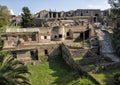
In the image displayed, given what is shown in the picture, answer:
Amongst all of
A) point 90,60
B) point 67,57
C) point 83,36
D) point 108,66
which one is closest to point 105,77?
point 108,66

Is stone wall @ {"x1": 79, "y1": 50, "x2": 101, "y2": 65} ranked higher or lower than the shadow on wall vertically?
lower

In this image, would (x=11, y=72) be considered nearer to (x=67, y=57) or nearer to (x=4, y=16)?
(x=67, y=57)

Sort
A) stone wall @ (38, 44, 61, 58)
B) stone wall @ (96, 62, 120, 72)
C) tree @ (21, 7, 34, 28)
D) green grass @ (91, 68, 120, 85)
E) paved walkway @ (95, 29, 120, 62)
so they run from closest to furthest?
1. green grass @ (91, 68, 120, 85)
2. stone wall @ (96, 62, 120, 72)
3. paved walkway @ (95, 29, 120, 62)
4. stone wall @ (38, 44, 61, 58)
5. tree @ (21, 7, 34, 28)

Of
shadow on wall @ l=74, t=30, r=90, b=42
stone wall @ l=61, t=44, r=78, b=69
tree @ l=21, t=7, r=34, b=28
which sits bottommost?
stone wall @ l=61, t=44, r=78, b=69

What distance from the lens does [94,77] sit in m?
29.4

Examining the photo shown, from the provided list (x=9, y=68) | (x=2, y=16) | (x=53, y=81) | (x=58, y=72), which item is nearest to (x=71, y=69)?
(x=58, y=72)

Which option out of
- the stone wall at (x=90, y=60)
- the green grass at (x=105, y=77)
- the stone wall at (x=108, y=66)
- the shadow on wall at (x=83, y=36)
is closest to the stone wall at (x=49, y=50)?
the shadow on wall at (x=83, y=36)

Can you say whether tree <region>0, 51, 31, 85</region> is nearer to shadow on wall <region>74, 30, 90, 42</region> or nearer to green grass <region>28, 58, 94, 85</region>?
green grass <region>28, 58, 94, 85</region>

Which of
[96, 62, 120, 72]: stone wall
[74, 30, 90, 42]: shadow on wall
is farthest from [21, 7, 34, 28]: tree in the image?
[96, 62, 120, 72]: stone wall

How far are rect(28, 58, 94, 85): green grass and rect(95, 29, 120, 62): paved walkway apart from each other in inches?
237

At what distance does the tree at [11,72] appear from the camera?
75.2ft

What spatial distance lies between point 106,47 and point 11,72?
892 inches

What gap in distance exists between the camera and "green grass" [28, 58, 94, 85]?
32.6 m

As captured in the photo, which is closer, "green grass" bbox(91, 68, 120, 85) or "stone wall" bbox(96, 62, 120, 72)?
"green grass" bbox(91, 68, 120, 85)
